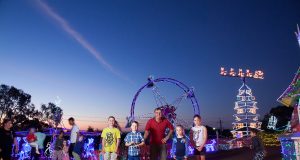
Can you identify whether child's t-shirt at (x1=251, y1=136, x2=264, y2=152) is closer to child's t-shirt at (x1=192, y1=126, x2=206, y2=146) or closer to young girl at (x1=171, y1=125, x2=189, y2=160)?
young girl at (x1=171, y1=125, x2=189, y2=160)

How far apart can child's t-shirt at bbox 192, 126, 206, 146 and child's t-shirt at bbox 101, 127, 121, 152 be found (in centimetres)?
197

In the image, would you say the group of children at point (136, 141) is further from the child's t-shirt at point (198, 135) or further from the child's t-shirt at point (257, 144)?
the child's t-shirt at point (257, 144)

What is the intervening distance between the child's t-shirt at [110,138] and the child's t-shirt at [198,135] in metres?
1.97

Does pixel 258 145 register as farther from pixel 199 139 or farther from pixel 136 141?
pixel 136 141

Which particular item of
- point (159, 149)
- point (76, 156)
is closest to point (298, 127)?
point (159, 149)

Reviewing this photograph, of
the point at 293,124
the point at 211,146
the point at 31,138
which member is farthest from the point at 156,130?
the point at 211,146

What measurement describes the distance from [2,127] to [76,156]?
3.30 m

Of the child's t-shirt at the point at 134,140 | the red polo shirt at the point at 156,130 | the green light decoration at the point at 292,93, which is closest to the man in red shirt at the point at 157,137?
the red polo shirt at the point at 156,130

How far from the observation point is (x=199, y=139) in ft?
26.8

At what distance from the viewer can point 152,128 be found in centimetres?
834

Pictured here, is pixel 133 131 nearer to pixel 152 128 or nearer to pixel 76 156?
pixel 152 128

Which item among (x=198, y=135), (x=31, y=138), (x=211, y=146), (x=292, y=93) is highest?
(x=292, y=93)

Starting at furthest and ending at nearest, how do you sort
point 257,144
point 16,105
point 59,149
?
point 16,105 < point 59,149 < point 257,144

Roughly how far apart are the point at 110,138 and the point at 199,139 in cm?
225
